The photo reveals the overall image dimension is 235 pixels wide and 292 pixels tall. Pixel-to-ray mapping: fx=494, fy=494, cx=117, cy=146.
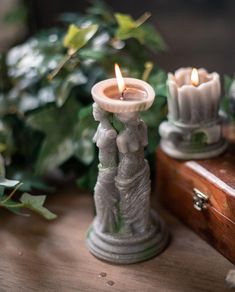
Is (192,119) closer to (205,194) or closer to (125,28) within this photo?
(205,194)

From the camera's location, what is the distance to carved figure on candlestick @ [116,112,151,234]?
0.72 m

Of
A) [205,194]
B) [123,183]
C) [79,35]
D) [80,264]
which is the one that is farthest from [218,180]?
[79,35]

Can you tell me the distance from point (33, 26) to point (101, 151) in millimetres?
768

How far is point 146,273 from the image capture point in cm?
77

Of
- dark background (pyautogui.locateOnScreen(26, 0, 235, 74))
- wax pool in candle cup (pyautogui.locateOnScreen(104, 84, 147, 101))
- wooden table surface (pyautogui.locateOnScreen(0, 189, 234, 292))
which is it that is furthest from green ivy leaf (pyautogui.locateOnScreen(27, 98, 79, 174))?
dark background (pyautogui.locateOnScreen(26, 0, 235, 74))

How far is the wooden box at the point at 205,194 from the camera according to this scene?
30.2 inches

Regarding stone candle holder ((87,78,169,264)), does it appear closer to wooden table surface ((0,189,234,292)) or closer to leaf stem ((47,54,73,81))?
wooden table surface ((0,189,234,292))

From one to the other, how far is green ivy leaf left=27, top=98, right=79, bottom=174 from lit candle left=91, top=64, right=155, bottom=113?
21cm

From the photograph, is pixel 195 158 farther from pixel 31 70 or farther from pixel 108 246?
pixel 31 70

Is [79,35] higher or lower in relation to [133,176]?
higher

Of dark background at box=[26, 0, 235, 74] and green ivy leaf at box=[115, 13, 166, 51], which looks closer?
green ivy leaf at box=[115, 13, 166, 51]

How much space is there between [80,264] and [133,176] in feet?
0.56

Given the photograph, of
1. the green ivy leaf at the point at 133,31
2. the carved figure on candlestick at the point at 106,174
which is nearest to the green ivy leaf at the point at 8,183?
the carved figure on candlestick at the point at 106,174

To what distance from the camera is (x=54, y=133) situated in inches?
37.2
